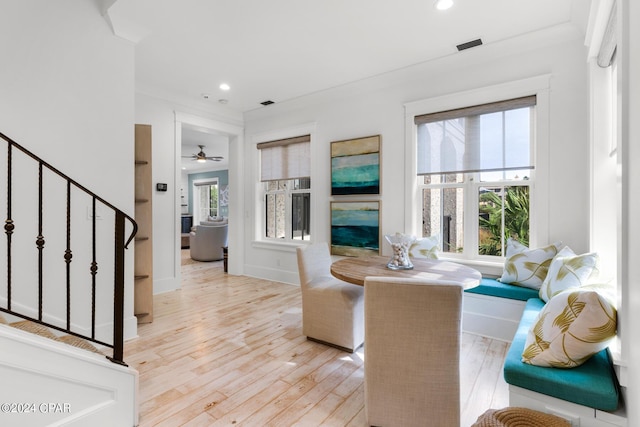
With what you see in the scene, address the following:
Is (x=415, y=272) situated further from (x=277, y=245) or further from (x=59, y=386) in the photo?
(x=277, y=245)

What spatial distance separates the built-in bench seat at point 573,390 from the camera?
4.06 ft

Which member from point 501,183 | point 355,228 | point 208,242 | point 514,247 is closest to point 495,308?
point 514,247

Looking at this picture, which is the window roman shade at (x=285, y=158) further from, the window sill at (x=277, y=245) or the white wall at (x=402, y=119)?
the window sill at (x=277, y=245)

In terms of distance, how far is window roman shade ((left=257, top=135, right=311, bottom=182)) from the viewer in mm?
4578

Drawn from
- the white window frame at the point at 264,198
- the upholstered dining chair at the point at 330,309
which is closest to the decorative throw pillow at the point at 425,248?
the upholstered dining chair at the point at 330,309

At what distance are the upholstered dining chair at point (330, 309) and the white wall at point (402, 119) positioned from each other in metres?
1.33

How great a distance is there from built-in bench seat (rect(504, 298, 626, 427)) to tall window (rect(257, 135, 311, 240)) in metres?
3.47

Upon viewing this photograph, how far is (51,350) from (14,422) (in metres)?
0.29

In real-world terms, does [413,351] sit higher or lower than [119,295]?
lower

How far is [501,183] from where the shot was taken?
3.10 m

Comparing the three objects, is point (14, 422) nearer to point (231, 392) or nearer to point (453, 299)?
point (231, 392)

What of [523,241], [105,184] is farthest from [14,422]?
[523,241]

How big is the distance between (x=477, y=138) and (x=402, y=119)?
2.88ft

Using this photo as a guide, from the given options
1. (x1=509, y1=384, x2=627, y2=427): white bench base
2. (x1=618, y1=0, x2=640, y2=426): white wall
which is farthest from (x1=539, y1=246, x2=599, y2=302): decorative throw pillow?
(x1=509, y1=384, x2=627, y2=427): white bench base
